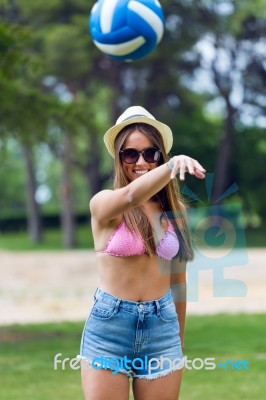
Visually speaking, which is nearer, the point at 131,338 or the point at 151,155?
the point at 131,338

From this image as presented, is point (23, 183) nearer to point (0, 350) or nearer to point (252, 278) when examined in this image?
point (252, 278)

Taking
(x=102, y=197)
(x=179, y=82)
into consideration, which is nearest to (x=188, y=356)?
(x=102, y=197)

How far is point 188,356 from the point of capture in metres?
8.98

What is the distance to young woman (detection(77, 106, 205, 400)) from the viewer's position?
3.29 m

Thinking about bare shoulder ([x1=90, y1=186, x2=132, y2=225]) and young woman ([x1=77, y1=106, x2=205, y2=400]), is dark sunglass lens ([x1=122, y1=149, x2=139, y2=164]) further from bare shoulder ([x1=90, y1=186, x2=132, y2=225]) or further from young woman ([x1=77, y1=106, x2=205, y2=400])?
bare shoulder ([x1=90, y1=186, x2=132, y2=225])

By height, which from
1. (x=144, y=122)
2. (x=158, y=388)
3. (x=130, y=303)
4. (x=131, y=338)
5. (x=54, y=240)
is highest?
(x=54, y=240)

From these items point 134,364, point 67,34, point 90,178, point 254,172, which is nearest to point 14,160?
point 90,178

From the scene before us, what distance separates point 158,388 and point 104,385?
0.22 meters

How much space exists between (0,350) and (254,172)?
25.3 metres

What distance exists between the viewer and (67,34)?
27359mm

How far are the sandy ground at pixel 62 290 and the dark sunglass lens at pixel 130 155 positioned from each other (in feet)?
19.0

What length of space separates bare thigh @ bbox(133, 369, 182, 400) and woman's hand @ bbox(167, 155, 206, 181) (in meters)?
0.90

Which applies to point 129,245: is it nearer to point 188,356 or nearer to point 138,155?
point 138,155

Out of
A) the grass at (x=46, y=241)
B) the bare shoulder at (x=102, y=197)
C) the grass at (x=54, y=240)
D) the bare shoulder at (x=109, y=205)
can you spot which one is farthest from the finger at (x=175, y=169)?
the grass at (x=46, y=241)
